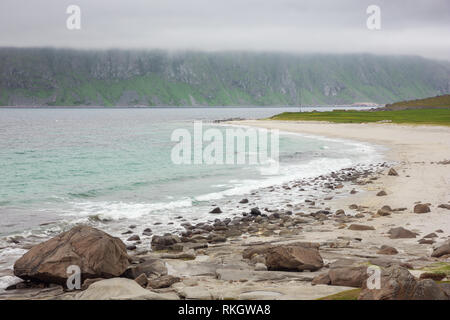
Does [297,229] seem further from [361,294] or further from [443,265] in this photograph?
[361,294]

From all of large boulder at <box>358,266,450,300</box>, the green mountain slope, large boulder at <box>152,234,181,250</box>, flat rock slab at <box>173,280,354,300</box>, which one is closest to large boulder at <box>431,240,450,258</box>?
flat rock slab at <box>173,280,354,300</box>

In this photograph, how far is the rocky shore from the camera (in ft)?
30.2

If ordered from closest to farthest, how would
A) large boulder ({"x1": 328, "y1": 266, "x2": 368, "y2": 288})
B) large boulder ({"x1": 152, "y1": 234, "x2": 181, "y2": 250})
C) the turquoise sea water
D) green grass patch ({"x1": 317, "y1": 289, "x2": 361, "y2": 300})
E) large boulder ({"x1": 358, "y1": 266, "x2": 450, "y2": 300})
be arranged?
1. large boulder ({"x1": 358, "y1": 266, "x2": 450, "y2": 300})
2. green grass patch ({"x1": 317, "y1": 289, "x2": 361, "y2": 300})
3. large boulder ({"x1": 328, "y1": 266, "x2": 368, "y2": 288})
4. large boulder ({"x1": 152, "y1": 234, "x2": 181, "y2": 250})
5. the turquoise sea water

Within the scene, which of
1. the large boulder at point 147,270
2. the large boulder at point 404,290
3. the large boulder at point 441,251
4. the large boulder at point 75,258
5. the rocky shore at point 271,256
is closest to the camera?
the large boulder at point 404,290

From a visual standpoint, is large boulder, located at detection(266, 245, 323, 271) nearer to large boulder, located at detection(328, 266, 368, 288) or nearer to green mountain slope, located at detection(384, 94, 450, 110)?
large boulder, located at detection(328, 266, 368, 288)

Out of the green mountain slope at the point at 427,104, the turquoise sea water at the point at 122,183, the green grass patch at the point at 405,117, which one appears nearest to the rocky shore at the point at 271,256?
the turquoise sea water at the point at 122,183

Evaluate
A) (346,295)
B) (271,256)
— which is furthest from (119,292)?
(271,256)

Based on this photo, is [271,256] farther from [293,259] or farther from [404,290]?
[404,290]

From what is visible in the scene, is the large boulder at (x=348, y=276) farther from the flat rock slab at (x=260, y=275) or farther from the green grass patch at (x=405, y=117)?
the green grass patch at (x=405, y=117)

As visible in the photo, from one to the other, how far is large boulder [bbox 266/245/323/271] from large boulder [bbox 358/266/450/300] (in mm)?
3874

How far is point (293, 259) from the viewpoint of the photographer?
459 inches

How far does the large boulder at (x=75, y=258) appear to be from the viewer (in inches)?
451

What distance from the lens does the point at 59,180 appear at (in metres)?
36.3

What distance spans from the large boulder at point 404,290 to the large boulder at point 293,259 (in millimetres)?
3874
